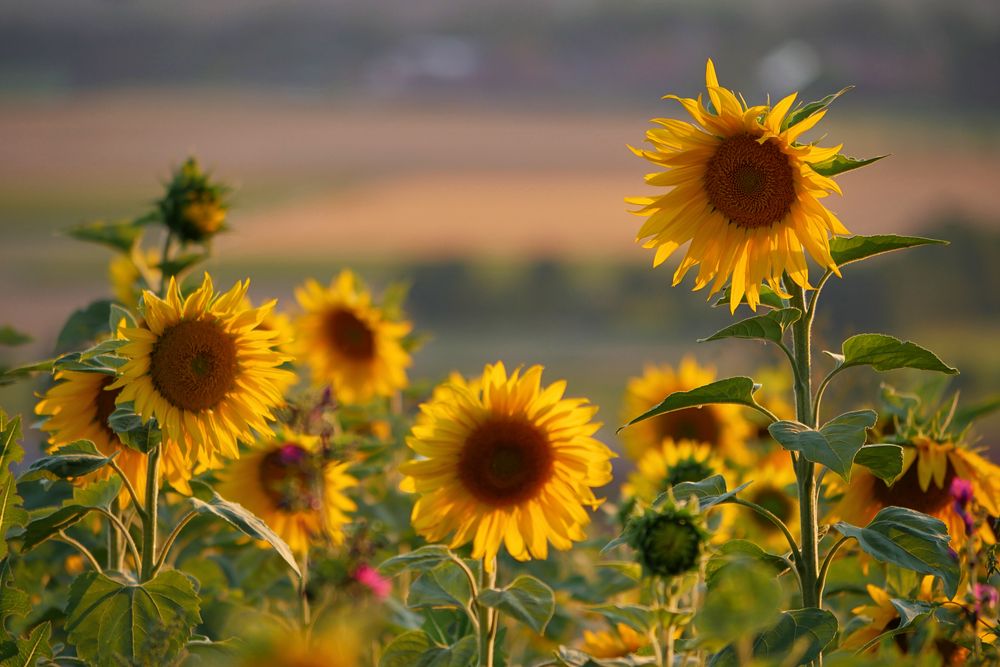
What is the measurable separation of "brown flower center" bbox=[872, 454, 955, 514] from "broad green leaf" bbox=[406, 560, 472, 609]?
0.51 metres

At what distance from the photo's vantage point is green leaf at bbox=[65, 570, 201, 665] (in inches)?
43.6

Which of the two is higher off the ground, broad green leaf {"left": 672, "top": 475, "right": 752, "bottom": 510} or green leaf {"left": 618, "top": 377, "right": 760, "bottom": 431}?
green leaf {"left": 618, "top": 377, "right": 760, "bottom": 431}

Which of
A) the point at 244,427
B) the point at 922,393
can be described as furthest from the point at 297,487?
the point at 922,393

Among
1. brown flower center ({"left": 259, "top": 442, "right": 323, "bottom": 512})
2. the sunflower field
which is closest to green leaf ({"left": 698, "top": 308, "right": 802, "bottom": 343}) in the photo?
the sunflower field

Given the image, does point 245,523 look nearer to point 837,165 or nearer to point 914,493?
point 837,165

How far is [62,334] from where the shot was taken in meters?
1.49

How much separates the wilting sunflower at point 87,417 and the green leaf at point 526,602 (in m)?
0.38

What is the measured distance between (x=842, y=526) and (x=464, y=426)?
44 cm

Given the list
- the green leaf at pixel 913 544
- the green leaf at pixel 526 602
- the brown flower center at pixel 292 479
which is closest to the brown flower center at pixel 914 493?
the green leaf at pixel 913 544

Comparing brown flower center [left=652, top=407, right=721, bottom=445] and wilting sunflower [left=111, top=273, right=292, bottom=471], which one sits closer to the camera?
wilting sunflower [left=111, top=273, right=292, bottom=471]

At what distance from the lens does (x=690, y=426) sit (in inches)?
87.7

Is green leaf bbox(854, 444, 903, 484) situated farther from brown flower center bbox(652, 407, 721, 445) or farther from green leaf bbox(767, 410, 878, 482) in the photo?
brown flower center bbox(652, 407, 721, 445)

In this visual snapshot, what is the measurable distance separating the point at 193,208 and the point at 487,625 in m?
0.76

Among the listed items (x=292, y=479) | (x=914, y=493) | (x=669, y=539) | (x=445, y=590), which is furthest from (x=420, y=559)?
(x=914, y=493)
